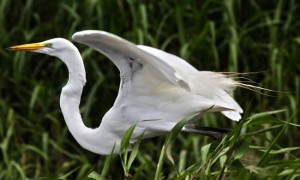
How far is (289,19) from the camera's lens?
3854 mm

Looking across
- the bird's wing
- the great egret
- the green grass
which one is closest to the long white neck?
the great egret

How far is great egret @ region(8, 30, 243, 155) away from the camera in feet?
8.07

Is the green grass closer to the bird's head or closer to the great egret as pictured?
the great egret

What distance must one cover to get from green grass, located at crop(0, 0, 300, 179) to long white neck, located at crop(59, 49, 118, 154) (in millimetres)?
846

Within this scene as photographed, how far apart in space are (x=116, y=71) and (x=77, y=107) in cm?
131

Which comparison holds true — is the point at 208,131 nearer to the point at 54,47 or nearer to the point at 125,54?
the point at 125,54

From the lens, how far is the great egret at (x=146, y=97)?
246 cm

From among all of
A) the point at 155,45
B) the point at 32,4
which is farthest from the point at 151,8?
the point at 32,4

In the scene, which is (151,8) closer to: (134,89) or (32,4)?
(32,4)

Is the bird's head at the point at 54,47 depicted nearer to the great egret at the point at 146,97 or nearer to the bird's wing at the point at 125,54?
the great egret at the point at 146,97

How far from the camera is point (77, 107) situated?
2.61m

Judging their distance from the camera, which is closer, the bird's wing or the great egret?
the bird's wing

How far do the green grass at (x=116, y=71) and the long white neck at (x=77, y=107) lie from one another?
2.78 feet

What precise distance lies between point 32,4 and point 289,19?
1.30m
